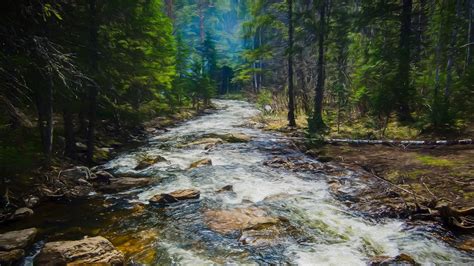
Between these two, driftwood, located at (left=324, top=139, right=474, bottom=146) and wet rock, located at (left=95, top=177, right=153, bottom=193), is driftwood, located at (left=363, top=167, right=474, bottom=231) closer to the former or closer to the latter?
driftwood, located at (left=324, top=139, right=474, bottom=146)

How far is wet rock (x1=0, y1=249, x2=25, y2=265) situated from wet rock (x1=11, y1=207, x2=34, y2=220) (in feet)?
6.15

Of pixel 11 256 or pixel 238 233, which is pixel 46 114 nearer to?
pixel 11 256

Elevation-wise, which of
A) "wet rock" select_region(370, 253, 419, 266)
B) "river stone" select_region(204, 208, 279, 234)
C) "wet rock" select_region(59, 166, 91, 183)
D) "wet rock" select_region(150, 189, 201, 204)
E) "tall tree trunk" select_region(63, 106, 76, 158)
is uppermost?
"tall tree trunk" select_region(63, 106, 76, 158)

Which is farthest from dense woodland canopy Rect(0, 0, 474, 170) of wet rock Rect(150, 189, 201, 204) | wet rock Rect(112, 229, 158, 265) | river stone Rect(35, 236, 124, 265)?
wet rock Rect(150, 189, 201, 204)

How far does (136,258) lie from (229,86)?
5053cm

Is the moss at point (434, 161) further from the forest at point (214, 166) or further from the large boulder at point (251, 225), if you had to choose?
the large boulder at point (251, 225)

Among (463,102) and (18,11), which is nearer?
(18,11)

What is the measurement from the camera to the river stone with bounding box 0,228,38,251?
5.99 meters

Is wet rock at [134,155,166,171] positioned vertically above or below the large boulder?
above

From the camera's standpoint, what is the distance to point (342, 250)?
20.7 feet

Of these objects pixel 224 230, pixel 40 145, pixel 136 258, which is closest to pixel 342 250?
pixel 224 230

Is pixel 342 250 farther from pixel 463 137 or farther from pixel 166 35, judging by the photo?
pixel 166 35

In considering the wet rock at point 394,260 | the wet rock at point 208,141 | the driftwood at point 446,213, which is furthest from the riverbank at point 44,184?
the driftwood at point 446,213

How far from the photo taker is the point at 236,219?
25.0 feet
